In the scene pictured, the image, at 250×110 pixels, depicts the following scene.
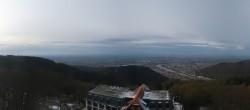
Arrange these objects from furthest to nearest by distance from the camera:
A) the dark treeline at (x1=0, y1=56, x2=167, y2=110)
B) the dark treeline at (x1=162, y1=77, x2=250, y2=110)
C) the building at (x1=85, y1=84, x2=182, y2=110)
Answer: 1. the dark treeline at (x1=162, y1=77, x2=250, y2=110)
2. the dark treeline at (x1=0, y1=56, x2=167, y2=110)
3. the building at (x1=85, y1=84, x2=182, y2=110)

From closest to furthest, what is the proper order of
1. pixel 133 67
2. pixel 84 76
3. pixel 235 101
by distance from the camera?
pixel 235 101
pixel 84 76
pixel 133 67

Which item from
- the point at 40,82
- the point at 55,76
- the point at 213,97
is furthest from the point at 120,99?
the point at 55,76

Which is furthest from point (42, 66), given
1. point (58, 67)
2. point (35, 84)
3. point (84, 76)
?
point (35, 84)

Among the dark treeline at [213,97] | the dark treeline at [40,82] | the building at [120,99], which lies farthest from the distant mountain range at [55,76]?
the dark treeline at [213,97]

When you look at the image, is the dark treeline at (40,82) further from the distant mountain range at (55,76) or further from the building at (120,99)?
the building at (120,99)

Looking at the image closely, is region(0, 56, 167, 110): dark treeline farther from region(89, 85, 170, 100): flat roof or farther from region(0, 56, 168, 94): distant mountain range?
region(89, 85, 170, 100): flat roof

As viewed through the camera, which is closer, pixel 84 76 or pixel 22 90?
pixel 22 90

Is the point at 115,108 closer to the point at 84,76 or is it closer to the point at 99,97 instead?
the point at 99,97

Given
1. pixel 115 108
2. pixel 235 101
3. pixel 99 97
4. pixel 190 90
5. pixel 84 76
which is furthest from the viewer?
pixel 84 76

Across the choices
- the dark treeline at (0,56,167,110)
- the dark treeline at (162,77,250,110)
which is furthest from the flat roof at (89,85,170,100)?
the dark treeline at (162,77,250,110)
